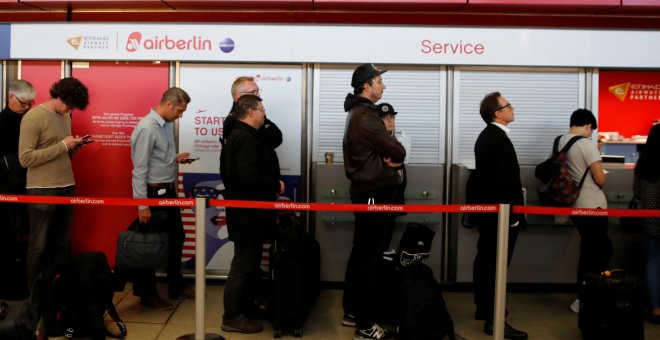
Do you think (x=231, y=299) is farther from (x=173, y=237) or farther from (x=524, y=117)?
(x=524, y=117)

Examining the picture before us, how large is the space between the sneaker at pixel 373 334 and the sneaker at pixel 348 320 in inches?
10.2

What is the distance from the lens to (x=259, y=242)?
159 inches

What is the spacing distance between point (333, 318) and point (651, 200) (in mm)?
2583

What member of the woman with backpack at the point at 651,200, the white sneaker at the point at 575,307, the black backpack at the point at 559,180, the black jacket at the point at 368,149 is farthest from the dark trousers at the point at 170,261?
the woman with backpack at the point at 651,200

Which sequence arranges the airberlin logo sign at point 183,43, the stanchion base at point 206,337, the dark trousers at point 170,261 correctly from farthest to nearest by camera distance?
the airberlin logo sign at point 183,43, the dark trousers at point 170,261, the stanchion base at point 206,337

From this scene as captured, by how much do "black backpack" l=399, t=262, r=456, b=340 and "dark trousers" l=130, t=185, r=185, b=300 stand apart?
6.24 ft

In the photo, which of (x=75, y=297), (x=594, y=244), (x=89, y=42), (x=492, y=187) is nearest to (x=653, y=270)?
(x=594, y=244)

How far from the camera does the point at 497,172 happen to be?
13.2ft

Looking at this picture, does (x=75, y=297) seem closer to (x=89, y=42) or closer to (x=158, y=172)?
(x=158, y=172)

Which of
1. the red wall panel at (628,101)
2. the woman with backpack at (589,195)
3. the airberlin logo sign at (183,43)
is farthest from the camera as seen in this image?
the red wall panel at (628,101)

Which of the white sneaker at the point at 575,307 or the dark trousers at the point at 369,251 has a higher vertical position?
the dark trousers at the point at 369,251

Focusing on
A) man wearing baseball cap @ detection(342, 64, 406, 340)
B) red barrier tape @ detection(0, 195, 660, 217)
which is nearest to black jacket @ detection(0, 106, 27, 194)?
red barrier tape @ detection(0, 195, 660, 217)

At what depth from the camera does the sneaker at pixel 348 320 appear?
429 cm

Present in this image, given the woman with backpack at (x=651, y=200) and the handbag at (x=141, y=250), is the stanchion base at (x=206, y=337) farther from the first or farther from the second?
the woman with backpack at (x=651, y=200)
